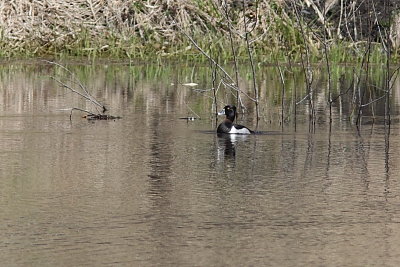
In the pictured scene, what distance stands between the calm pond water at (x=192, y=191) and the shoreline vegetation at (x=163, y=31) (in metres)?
8.29

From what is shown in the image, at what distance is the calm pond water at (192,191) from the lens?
6488 millimetres

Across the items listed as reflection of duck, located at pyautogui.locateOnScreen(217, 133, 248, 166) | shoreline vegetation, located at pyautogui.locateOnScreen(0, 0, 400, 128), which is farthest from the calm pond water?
shoreline vegetation, located at pyautogui.locateOnScreen(0, 0, 400, 128)

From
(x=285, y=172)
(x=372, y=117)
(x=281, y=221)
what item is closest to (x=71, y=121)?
(x=372, y=117)

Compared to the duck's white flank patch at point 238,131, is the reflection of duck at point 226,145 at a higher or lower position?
lower

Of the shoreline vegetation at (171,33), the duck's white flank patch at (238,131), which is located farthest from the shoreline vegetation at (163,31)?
the duck's white flank patch at (238,131)

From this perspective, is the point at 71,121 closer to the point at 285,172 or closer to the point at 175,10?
the point at 285,172

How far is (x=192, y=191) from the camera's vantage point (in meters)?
8.39

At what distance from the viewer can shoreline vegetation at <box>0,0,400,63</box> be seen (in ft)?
74.3

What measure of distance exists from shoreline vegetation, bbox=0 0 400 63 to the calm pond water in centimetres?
829

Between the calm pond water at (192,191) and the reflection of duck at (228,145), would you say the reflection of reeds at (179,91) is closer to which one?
the calm pond water at (192,191)

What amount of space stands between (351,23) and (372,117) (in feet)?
35.0

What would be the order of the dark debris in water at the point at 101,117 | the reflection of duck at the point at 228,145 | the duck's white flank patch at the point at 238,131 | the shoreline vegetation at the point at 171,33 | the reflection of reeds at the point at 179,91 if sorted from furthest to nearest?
the shoreline vegetation at the point at 171,33, the reflection of reeds at the point at 179,91, the dark debris in water at the point at 101,117, the duck's white flank patch at the point at 238,131, the reflection of duck at the point at 228,145

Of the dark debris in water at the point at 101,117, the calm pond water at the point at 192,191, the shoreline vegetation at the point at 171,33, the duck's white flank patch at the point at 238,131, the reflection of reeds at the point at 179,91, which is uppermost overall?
the shoreline vegetation at the point at 171,33

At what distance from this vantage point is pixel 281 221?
7.31 metres
